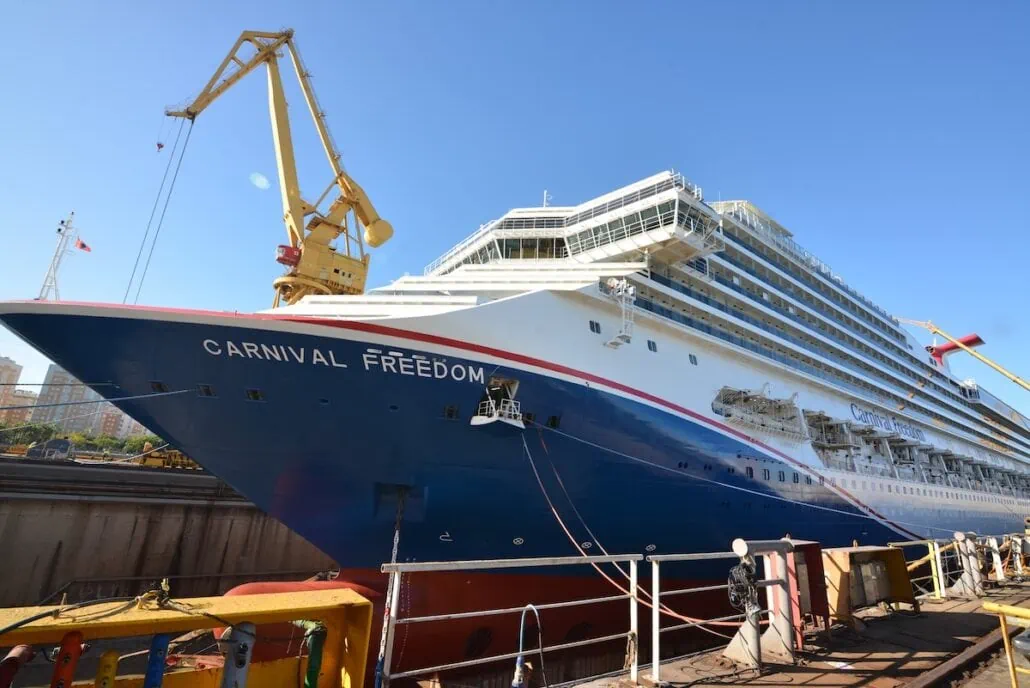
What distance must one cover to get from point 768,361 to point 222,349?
17.1m

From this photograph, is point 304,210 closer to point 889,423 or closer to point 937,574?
point 937,574

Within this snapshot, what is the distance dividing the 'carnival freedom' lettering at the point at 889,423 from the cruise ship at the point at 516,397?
4.35 m

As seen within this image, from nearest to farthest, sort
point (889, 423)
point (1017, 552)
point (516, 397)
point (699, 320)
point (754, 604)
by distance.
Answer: point (754, 604), point (516, 397), point (1017, 552), point (699, 320), point (889, 423)

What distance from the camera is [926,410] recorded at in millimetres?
31344

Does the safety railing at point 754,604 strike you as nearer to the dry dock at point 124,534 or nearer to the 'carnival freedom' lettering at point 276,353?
the 'carnival freedom' lettering at point 276,353

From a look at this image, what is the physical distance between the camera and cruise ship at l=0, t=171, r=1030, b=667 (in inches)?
363

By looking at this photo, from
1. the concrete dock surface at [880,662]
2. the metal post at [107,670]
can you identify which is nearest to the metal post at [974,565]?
the concrete dock surface at [880,662]

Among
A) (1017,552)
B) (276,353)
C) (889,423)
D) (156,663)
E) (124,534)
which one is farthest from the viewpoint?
(889,423)

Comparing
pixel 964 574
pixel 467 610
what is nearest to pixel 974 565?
pixel 964 574

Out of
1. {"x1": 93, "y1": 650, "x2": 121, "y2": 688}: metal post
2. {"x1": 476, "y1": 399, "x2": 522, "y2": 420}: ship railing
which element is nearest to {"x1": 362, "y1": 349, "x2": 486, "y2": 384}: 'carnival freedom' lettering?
{"x1": 476, "y1": 399, "x2": 522, "y2": 420}: ship railing

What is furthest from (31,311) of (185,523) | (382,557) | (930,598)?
A: (930,598)

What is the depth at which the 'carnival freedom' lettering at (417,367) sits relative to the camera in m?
9.49

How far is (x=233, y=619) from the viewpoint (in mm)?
3172

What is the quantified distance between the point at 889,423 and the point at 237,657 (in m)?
30.7
